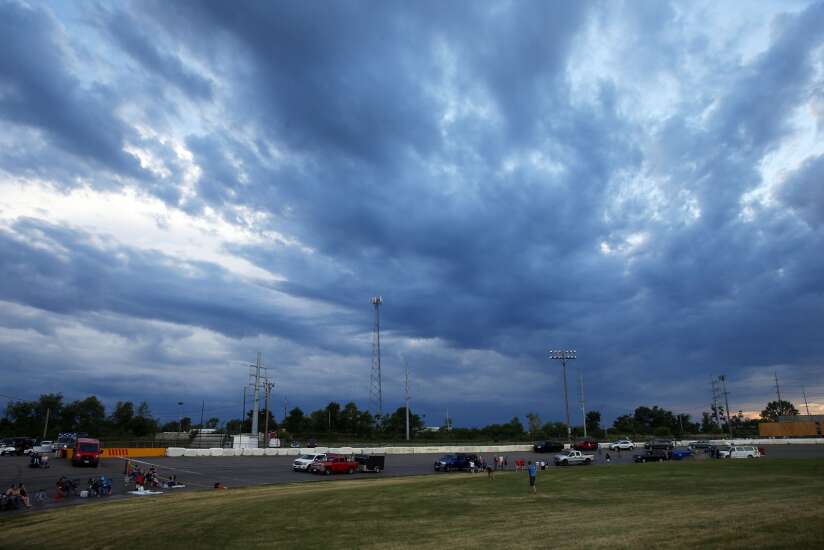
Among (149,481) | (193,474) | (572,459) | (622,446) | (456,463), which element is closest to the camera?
(149,481)

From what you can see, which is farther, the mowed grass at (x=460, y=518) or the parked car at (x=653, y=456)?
the parked car at (x=653, y=456)

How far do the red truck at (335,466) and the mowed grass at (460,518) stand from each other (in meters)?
14.4

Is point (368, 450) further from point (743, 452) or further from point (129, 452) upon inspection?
point (743, 452)

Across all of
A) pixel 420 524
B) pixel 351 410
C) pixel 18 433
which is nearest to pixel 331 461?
pixel 420 524

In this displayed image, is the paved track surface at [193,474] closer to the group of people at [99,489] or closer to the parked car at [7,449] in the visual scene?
the group of people at [99,489]

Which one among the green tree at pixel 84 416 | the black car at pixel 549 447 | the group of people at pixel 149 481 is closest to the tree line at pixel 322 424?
the green tree at pixel 84 416

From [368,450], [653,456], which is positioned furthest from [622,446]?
[368,450]

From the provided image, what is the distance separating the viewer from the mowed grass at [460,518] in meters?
15.1

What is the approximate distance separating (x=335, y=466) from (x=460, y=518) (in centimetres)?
2850

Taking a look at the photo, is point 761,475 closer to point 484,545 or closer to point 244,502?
point 484,545

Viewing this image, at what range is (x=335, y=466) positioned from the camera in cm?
4703

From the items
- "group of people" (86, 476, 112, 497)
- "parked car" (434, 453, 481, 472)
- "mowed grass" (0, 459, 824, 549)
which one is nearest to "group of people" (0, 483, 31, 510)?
"mowed grass" (0, 459, 824, 549)

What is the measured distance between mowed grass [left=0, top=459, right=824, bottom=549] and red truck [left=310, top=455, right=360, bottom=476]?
1438cm

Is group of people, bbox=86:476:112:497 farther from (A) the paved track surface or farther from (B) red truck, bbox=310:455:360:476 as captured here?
(B) red truck, bbox=310:455:360:476
